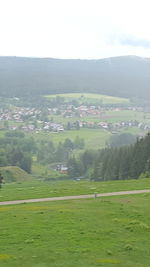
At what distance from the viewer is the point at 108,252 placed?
757 inches

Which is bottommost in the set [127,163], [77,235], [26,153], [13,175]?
[13,175]

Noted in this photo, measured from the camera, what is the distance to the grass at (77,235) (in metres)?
18.5

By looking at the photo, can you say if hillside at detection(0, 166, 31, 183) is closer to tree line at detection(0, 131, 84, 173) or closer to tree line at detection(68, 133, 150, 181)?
tree line at detection(0, 131, 84, 173)

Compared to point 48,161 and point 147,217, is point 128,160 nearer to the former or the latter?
point 147,217

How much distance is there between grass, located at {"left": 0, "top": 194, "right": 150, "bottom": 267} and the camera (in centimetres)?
1853

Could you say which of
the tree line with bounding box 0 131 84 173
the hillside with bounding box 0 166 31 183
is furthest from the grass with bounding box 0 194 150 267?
the tree line with bounding box 0 131 84 173

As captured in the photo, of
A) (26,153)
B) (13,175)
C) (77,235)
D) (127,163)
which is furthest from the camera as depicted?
(26,153)

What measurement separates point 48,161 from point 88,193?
147m

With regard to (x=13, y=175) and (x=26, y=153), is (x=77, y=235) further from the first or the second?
(x=26, y=153)

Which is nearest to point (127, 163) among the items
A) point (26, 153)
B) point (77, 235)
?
point (77, 235)

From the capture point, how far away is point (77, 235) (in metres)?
22.2

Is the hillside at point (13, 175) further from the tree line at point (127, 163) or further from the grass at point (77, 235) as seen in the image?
the grass at point (77, 235)

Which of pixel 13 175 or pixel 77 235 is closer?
pixel 77 235

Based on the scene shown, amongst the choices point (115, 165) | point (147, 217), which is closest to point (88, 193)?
point (147, 217)
